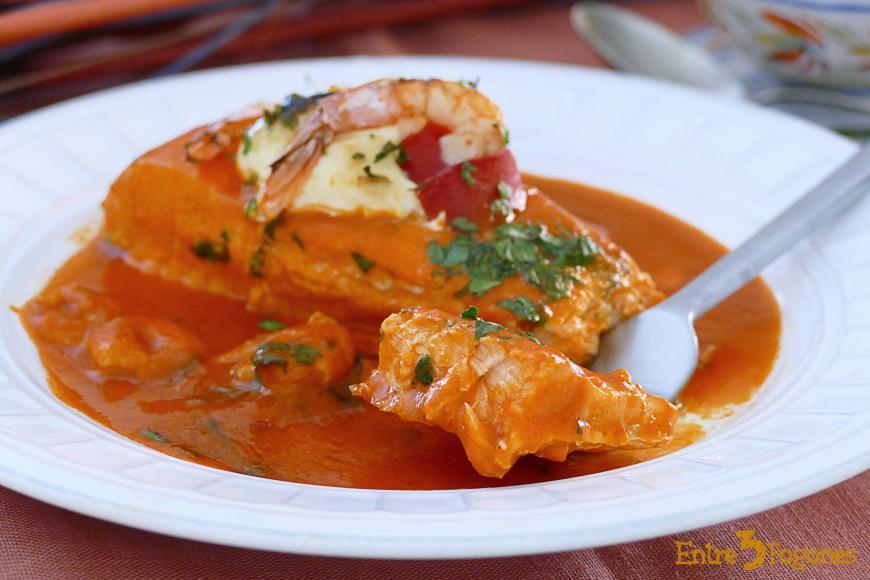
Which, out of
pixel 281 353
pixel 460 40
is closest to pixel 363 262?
pixel 281 353

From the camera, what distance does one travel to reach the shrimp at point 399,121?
10.7 ft

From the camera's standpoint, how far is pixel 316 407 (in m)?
2.88

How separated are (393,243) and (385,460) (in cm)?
85

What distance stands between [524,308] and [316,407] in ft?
2.18

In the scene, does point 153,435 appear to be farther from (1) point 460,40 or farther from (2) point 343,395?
(1) point 460,40

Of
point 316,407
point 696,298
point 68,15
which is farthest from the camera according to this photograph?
point 68,15

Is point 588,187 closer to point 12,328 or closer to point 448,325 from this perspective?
point 448,325

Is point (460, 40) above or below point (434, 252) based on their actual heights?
below

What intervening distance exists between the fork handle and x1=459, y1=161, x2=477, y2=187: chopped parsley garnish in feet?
2.34

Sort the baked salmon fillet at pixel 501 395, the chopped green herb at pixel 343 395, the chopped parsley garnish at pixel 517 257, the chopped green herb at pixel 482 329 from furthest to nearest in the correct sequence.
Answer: the chopped parsley garnish at pixel 517 257 → the chopped green herb at pixel 343 395 → the chopped green herb at pixel 482 329 → the baked salmon fillet at pixel 501 395

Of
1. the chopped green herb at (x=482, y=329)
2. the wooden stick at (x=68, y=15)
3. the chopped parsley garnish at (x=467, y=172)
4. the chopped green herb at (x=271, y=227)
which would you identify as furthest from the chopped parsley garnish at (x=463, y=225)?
the wooden stick at (x=68, y=15)

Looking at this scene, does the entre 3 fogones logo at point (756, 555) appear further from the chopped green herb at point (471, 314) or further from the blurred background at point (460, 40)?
the blurred background at point (460, 40)

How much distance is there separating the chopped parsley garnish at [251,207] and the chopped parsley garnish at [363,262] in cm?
36

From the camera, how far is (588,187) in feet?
13.6
